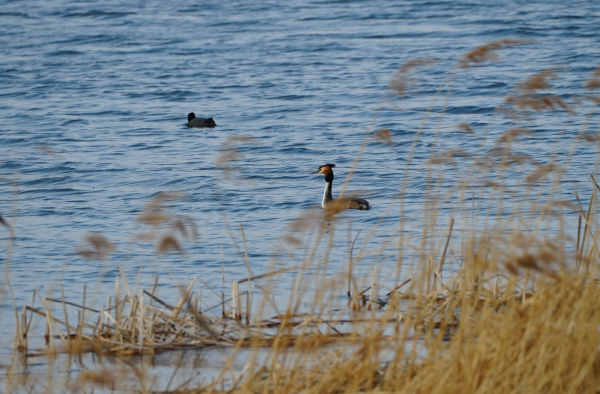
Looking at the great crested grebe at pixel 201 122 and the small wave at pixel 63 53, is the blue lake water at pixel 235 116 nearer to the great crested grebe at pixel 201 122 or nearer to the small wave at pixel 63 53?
the great crested grebe at pixel 201 122

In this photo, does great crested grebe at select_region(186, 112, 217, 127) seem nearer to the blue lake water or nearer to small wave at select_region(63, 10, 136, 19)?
the blue lake water

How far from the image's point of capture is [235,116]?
1711cm

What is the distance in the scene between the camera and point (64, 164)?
42.7ft

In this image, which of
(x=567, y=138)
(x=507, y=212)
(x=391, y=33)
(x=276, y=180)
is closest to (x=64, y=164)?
(x=276, y=180)

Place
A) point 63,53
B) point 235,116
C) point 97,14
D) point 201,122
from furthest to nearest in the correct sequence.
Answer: point 97,14
point 63,53
point 235,116
point 201,122

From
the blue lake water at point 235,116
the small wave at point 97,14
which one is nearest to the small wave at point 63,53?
the blue lake water at point 235,116

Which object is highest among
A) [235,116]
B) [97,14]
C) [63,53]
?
[97,14]

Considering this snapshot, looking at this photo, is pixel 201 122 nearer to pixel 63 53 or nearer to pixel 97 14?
pixel 63 53

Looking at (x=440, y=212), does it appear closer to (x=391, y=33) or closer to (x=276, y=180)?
(x=276, y=180)

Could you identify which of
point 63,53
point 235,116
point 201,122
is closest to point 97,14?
point 63,53

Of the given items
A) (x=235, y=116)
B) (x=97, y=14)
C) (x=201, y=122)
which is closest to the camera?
(x=201, y=122)

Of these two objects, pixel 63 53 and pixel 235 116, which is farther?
pixel 63 53

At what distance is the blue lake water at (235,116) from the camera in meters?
8.55

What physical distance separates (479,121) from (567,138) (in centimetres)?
226
